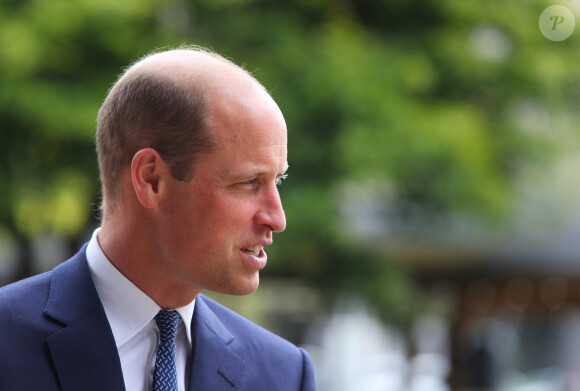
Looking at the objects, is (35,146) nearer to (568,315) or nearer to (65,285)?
(65,285)

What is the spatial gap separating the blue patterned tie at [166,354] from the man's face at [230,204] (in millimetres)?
108

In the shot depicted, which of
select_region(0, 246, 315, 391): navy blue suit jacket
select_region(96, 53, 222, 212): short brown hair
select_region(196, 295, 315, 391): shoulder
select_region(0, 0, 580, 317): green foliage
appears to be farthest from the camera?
select_region(0, 0, 580, 317): green foliage

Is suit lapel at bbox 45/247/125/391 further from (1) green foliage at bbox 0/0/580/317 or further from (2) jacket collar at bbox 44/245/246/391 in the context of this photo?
(1) green foliage at bbox 0/0/580/317

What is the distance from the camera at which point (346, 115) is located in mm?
9609

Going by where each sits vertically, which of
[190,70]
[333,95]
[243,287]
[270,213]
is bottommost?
[243,287]

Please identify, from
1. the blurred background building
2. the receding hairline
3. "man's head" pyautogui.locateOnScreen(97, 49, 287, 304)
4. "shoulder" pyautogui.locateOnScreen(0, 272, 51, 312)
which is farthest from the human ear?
the blurred background building

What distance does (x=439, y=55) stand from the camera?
10992mm

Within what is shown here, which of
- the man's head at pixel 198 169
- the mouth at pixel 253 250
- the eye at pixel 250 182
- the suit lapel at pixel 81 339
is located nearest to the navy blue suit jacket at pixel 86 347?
the suit lapel at pixel 81 339

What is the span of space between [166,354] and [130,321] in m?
0.10

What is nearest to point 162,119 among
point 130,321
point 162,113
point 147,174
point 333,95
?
point 162,113

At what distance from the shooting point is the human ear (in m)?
1.97

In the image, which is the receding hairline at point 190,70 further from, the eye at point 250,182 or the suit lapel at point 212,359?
the suit lapel at point 212,359

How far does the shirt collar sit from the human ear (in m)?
0.18

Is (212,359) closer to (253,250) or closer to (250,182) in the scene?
(253,250)
